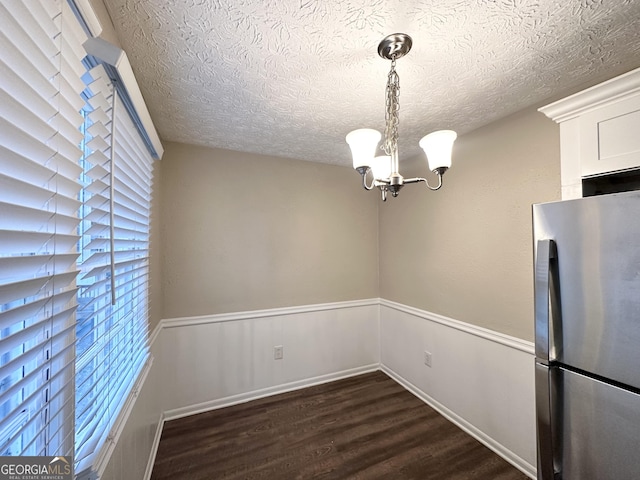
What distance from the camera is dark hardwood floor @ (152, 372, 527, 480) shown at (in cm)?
166

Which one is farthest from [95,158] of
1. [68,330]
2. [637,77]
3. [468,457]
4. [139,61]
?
[468,457]

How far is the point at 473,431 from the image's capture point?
6.48 ft

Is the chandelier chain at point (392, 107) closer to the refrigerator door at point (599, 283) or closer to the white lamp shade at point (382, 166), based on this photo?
the white lamp shade at point (382, 166)

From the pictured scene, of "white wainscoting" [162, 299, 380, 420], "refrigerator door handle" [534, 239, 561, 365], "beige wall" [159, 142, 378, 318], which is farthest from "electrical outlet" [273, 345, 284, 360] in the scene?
"refrigerator door handle" [534, 239, 561, 365]

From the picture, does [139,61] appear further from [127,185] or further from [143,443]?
[143,443]

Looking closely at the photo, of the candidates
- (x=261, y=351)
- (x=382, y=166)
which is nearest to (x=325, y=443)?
(x=261, y=351)

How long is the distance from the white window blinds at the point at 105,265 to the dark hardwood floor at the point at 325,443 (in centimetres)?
93

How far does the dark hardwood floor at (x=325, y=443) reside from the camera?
166cm

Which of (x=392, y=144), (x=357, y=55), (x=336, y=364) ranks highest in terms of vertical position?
(x=357, y=55)

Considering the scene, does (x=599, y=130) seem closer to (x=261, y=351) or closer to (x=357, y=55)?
(x=357, y=55)

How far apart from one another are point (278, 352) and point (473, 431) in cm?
175

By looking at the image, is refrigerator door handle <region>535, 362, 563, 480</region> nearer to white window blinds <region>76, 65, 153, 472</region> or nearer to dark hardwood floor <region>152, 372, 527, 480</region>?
dark hardwood floor <region>152, 372, 527, 480</region>

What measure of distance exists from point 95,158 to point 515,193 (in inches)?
89.7

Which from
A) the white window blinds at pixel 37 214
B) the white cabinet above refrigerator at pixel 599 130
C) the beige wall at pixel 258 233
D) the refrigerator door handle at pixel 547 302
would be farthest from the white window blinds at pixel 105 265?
the white cabinet above refrigerator at pixel 599 130
